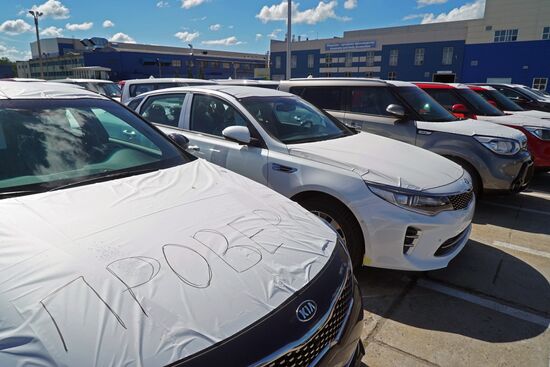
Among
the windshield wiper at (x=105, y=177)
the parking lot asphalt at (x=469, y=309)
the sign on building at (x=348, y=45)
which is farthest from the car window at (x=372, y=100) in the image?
the sign on building at (x=348, y=45)

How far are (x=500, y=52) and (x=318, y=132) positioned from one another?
47.6m

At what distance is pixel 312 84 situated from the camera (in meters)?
6.53

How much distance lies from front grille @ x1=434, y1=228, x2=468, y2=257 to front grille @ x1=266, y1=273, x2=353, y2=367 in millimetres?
1591

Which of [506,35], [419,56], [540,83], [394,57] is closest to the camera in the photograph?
[540,83]

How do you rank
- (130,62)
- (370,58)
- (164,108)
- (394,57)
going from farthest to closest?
(130,62) < (370,58) < (394,57) < (164,108)

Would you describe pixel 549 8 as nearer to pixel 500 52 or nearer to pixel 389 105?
pixel 500 52

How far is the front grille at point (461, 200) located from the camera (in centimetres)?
322

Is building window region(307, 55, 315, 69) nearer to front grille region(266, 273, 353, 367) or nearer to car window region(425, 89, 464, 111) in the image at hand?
car window region(425, 89, 464, 111)

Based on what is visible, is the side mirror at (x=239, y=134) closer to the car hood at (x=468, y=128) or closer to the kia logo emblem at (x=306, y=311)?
the kia logo emblem at (x=306, y=311)

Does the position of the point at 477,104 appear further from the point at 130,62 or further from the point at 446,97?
the point at 130,62

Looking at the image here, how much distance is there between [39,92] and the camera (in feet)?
9.04

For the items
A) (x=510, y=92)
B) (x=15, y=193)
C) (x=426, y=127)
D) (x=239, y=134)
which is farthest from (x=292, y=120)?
(x=510, y=92)

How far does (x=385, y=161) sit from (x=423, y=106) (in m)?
2.98

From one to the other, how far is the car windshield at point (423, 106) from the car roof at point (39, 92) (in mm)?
4535
